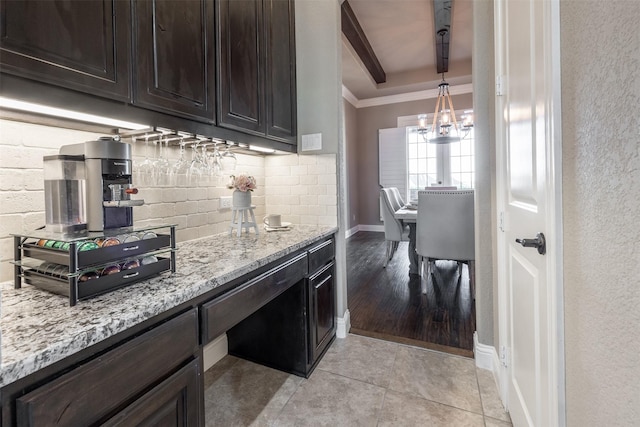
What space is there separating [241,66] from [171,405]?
63.3 inches

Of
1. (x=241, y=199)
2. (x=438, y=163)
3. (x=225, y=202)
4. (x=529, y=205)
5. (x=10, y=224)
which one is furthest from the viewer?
(x=438, y=163)

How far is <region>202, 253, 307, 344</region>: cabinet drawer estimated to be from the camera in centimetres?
102

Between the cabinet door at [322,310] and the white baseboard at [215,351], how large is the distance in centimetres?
66

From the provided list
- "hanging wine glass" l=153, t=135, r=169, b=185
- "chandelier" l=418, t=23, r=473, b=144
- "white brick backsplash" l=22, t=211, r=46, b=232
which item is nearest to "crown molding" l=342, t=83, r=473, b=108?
"chandelier" l=418, t=23, r=473, b=144

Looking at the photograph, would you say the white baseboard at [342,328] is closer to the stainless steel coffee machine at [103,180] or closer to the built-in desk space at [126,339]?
the built-in desk space at [126,339]

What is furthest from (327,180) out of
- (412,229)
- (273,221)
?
(412,229)

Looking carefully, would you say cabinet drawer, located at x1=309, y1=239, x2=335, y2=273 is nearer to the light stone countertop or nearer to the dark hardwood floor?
the light stone countertop

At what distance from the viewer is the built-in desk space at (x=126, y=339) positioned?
1.89 ft

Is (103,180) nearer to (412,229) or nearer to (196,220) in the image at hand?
(196,220)

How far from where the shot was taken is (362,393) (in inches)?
66.2

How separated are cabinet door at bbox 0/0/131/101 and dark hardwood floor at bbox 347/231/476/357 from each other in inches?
87.3

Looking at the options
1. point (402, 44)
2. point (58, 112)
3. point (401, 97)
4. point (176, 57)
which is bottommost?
point (58, 112)

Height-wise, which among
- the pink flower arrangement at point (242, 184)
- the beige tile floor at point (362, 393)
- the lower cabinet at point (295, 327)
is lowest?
the beige tile floor at point (362, 393)

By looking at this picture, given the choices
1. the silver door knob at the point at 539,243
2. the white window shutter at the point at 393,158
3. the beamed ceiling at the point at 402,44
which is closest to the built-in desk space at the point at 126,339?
the silver door knob at the point at 539,243
